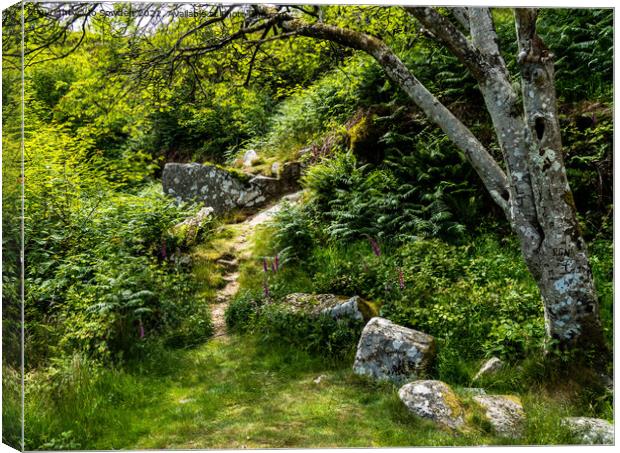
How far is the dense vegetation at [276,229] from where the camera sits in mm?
4484

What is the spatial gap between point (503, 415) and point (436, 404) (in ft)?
1.90

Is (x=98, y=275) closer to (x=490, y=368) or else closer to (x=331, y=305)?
(x=331, y=305)

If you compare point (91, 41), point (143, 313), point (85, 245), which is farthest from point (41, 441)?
point (91, 41)

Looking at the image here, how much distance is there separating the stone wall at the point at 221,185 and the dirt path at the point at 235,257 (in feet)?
0.69

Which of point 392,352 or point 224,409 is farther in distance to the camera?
point 392,352

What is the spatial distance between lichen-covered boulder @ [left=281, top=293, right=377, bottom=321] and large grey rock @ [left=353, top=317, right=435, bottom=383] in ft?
0.88

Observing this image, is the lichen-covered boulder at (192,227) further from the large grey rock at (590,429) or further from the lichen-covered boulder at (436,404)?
the large grey rock at (590,429)

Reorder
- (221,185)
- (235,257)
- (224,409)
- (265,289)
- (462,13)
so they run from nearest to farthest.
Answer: (224,409)
(462,13)
(265,289)
(235,257)
(221,185)

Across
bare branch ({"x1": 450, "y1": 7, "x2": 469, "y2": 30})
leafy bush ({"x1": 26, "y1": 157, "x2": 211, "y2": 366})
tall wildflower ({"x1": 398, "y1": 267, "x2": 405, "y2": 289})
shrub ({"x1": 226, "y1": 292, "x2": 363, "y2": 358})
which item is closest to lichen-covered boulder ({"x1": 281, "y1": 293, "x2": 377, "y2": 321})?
shrub ({"x1": 226, "y1": 292, "x2": 363, "y2": 358})

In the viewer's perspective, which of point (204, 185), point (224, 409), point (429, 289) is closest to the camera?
point (224, 409)

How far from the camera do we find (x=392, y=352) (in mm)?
4781

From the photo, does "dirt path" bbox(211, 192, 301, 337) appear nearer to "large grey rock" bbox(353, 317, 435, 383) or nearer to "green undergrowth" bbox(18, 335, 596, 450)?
"green undergrowth" bbox(18, 335, 596, 450)

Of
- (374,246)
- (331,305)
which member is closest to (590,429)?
(331,305)

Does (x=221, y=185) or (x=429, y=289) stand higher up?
(x=221, y=185)
